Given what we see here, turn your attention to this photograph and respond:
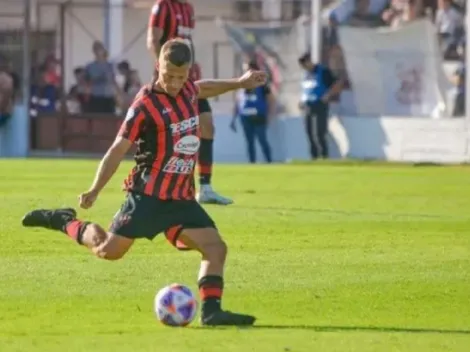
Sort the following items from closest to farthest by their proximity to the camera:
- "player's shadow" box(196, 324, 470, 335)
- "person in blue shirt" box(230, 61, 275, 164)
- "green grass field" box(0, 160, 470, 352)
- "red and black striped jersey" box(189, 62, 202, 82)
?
1. "green grass field" box(0, 160, 470, 352)
2. "player's shadow" box(196, 324, 470, 335)
3. "red and black striped jersey" box(189, 62, 202, 82)
4. "person in blue shirt" box(230, 61, 275, 164)

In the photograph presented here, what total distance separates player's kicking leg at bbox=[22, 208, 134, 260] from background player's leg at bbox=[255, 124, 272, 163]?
1941 centimetres

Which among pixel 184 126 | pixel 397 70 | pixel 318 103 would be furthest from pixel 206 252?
pixel 397 70

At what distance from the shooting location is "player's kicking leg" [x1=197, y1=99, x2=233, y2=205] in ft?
52.0

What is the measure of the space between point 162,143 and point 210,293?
3.22ft

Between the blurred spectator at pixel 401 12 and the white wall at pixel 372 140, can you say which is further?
the blurred spectator at pixel 401 12

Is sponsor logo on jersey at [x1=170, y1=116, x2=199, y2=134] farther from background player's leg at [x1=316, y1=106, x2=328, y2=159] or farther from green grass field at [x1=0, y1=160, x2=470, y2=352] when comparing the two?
background player's leg at [x1=316, y1=106, x2=328, y2=159]

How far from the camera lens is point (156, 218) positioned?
30.6ft

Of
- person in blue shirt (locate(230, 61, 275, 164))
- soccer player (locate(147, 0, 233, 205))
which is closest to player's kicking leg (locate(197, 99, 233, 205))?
soccer player (locate(147, 0, 233, 205))

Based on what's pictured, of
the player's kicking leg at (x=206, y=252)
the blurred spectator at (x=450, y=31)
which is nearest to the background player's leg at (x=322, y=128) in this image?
the blurred spectator at (x=450, y=31)

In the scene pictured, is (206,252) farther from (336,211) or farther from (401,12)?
(401,12)

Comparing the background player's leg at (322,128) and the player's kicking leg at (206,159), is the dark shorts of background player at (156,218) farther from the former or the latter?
the background player's leg at (322,128)

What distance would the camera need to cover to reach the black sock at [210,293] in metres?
9.03

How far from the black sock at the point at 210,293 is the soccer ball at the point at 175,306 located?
0.13 meters

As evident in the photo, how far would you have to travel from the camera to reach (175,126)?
940 centimetres
